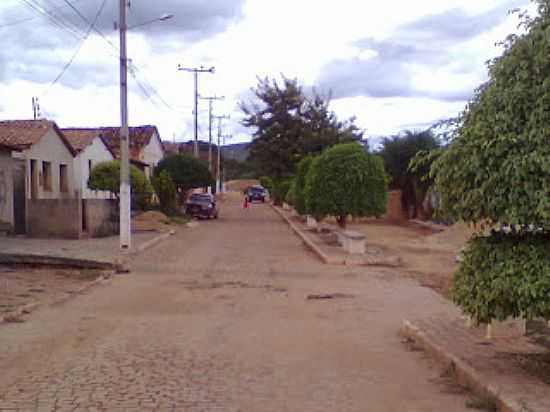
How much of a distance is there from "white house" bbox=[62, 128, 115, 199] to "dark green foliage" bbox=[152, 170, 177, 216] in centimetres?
280

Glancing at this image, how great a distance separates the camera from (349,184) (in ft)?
94.4

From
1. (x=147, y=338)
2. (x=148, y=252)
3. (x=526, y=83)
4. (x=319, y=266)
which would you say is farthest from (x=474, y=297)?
(x=148, y=252)

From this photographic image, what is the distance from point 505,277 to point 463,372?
1384mm

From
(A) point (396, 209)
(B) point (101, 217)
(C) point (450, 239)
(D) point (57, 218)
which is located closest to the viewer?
(D) point (57, 218)

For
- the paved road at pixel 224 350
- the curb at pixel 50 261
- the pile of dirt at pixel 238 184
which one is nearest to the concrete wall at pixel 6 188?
the curb at pixel 50 261

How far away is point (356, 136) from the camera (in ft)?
171

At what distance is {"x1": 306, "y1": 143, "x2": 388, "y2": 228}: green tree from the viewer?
28766 millimetres

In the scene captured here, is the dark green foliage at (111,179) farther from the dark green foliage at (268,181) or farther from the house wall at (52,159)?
the dark green foliage at (268,181)

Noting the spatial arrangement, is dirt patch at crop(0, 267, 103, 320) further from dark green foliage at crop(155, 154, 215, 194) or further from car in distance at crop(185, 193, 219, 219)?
dark green foliage at crop(155, 154, 215, 194)

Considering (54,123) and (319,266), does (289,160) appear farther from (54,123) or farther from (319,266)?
(319,266)

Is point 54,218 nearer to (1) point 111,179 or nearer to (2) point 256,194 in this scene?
(1) point 111,179

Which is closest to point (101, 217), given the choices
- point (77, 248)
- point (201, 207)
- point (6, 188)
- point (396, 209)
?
point (6, 188)

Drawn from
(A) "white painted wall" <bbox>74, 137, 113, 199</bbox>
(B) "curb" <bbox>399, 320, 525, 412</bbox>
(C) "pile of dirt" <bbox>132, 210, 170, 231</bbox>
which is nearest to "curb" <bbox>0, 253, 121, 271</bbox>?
(B) "curb" <bbox>399, 320, 525, 412</bbox>

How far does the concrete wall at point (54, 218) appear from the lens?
30.0m
